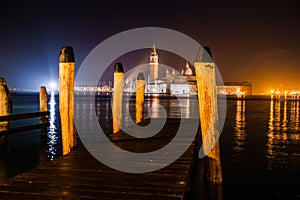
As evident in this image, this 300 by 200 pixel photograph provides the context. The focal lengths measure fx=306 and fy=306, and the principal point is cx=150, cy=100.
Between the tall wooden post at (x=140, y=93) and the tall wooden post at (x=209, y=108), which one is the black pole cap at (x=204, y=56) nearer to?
the tall wooden post at (x=209, y=108)

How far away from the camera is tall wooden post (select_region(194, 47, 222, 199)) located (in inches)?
234

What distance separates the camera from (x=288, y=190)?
24.7 ft

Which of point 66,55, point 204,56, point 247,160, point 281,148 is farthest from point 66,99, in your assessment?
point 281,148

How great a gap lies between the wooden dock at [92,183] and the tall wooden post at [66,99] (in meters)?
1.43

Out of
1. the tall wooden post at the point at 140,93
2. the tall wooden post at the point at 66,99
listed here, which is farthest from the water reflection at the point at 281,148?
the tall wooden post at the point at 140,93

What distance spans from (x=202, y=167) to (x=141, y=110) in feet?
21.8

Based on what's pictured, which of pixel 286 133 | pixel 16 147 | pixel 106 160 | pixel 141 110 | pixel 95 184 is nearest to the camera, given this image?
pixel 95 184

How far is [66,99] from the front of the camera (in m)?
7.35

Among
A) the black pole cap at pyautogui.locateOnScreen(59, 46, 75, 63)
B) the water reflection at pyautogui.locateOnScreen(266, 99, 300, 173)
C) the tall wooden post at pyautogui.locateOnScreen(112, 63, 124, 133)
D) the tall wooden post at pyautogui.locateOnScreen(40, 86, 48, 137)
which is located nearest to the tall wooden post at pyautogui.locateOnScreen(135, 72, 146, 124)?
the tall wooden post at pyautogui.locateOnScreen(112, 63, 124, 133)

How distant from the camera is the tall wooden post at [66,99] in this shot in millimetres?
7285

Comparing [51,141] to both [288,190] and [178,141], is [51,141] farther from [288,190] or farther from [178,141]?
[288,190]

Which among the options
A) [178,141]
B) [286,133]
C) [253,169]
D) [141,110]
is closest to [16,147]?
[141,110]

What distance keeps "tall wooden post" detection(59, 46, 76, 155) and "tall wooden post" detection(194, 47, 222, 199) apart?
10.4 feet

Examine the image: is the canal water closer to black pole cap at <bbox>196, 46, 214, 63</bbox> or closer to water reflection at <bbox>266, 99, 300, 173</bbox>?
water reflection at <bbox>266, 99, 300, 173</bbox>
